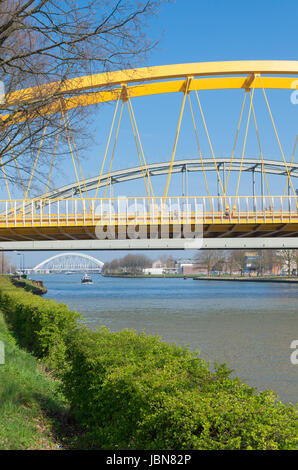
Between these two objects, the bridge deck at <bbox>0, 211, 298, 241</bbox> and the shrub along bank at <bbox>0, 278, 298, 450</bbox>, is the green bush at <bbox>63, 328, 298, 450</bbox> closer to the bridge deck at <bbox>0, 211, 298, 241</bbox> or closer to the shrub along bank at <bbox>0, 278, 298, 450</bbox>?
the shrub along bank at <bbox>0, 278, 298, 450</bbox>

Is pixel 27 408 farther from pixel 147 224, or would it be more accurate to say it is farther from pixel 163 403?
pixel 147 224

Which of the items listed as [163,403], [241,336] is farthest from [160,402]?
[241,336]

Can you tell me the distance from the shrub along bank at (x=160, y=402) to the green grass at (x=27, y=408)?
0.52m

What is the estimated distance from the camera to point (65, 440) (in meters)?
6.10

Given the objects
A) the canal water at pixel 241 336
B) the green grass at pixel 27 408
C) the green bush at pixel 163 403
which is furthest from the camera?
the canal water at pixel 241 336

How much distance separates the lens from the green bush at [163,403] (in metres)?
3.47

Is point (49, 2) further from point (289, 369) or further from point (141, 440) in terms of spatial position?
point (289, 369)

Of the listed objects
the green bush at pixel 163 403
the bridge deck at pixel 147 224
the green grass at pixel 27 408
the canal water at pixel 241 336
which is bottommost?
the canal water at pixel 241 336

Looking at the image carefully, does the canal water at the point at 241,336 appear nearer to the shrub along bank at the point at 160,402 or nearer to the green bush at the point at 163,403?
the shrub along bank at the point at 160,402

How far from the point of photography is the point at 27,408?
275 inches

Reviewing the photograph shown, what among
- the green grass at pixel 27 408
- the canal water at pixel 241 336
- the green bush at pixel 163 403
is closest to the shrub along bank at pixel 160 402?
the green bush at pixel 163 403

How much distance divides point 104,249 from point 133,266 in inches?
6051

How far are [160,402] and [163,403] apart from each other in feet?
0.45

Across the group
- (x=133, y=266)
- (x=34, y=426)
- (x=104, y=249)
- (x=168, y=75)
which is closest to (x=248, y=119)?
(x=168, y=75)
